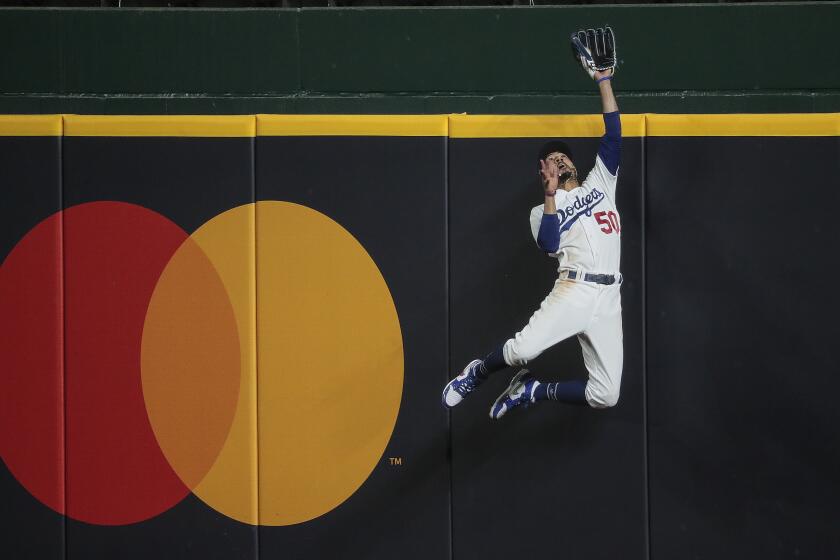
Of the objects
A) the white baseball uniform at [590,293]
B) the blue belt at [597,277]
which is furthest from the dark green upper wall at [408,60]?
the blue belt at [597,277]

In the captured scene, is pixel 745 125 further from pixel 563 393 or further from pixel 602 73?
pixel 563 393

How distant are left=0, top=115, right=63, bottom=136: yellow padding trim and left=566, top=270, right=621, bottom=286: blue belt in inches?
114

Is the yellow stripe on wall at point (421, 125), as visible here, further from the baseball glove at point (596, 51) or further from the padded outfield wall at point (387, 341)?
the baseball glove at point (596, 51)

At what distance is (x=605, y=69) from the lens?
446 centimetres

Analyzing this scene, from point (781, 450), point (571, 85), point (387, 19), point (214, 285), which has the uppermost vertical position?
point (387, 19)

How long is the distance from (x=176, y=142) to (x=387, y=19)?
4.56ft

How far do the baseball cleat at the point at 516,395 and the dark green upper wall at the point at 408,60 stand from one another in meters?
1.52

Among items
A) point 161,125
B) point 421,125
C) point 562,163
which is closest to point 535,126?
point 562,163

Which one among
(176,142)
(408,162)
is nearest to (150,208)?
(176,142)

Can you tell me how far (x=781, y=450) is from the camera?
4660 millimetres

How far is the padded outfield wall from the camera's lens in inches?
183

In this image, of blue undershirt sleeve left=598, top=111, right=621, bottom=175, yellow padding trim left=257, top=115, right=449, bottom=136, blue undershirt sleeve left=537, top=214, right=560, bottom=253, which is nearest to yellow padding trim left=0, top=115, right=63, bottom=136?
yellow padding trim left=257, top=115, right=449, bottom=136

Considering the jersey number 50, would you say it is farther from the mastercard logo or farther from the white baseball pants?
the mastercard logo

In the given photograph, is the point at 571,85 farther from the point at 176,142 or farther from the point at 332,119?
the point at 176,142
